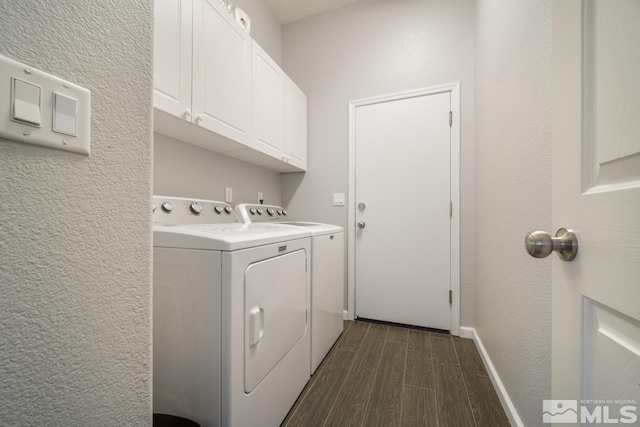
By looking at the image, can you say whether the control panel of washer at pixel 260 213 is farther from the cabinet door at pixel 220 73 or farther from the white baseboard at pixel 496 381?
the white baseboard at pixel 496 381

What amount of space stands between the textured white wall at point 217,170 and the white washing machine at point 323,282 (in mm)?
248

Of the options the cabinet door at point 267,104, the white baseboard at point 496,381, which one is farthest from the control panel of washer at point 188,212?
the white baseboard at point 496,381

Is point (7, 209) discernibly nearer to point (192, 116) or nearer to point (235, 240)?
point (235, 240)

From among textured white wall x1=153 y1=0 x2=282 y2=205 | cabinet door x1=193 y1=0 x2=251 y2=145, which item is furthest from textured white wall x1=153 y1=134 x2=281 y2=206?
cabinet door x1=193 y1=0 x2=251 y2=145

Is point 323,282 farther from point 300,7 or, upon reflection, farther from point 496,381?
point 300,7

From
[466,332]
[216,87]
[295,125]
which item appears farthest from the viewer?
[295,125]

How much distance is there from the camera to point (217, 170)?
1851 mm

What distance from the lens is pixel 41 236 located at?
0.37 metres

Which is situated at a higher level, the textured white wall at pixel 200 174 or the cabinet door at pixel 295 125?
the cabinet door at pixel 295 125

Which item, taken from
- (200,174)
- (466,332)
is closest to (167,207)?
(200,174)

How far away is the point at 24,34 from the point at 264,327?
97cm

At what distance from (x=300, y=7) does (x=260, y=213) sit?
208 cm

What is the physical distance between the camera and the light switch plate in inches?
12.8

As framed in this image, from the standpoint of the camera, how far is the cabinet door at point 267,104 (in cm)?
A: 176
